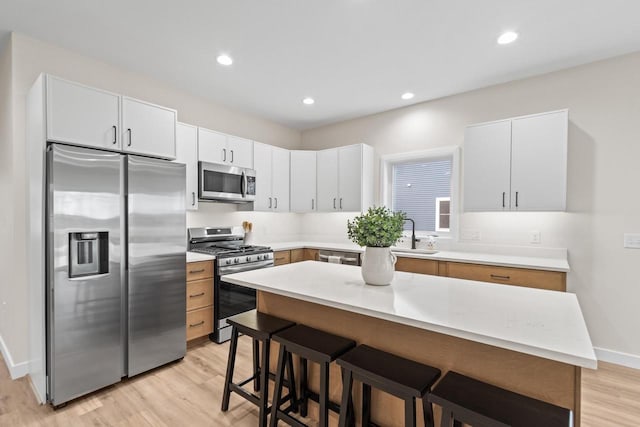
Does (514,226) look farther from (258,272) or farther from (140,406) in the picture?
(140,406)

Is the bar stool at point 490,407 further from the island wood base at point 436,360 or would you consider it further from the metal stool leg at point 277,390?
the metal stool leg at point 277,390

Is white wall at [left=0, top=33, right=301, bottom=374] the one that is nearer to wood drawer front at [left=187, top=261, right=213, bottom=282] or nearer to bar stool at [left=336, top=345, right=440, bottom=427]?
wood drawer front at [left=187, top=261, right=213, bottom=282]

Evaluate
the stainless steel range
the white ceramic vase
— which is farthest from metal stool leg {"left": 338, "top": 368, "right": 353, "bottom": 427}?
the stainless steel range

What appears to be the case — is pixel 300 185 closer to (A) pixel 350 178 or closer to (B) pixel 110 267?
(A) pixel 350 178

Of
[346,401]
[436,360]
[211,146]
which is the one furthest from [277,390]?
[211,146]

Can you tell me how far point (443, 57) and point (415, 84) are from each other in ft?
1.88

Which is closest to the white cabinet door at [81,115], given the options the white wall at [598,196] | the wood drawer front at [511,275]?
the wood drawer front at [511,275]

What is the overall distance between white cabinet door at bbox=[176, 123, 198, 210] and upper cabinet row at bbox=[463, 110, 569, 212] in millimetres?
2961

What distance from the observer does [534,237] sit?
3146 millimetres

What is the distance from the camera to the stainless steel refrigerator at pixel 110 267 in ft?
6.97

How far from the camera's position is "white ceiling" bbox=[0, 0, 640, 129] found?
6.98ft

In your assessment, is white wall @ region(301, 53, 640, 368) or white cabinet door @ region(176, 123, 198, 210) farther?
white cabinet door @ region(176, 123, 198, 210)

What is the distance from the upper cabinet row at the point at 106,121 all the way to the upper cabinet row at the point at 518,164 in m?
3.05

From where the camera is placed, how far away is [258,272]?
2195 mm
